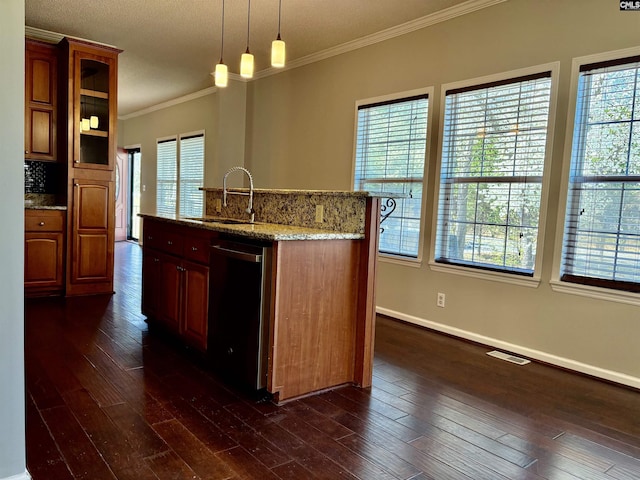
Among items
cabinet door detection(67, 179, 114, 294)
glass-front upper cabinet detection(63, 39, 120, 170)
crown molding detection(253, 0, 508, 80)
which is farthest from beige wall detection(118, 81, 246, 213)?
cabinet door detection(67, 179, 114, 294)

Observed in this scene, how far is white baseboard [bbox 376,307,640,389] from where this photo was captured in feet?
9.91

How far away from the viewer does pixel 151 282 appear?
3758 mm

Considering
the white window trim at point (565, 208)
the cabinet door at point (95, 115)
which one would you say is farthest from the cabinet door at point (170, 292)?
the white window trim at point (565, 208)

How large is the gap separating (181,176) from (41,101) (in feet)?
10.7

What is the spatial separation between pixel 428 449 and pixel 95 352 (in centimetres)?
233

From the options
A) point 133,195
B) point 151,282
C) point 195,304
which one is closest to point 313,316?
point 195,304

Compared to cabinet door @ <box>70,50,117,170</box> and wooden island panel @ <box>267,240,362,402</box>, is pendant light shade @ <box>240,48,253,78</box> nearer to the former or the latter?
wooden island panel @ <box>267,240,362,402</box>

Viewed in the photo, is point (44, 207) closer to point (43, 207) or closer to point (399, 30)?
point (43, 207)

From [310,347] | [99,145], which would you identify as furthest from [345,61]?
[310,347]

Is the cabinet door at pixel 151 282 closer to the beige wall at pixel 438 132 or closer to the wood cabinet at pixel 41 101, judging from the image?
the wood cabinet at pixel 41 101

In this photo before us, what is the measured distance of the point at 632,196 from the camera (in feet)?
9.71

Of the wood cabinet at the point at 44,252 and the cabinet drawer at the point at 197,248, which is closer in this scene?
the cabinet drawer at the point at 197,248
